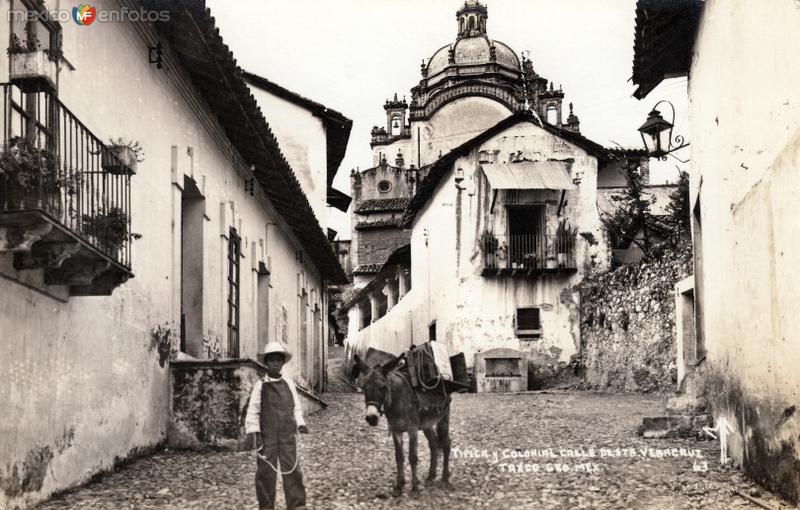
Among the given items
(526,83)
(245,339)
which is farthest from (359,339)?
(245,339)

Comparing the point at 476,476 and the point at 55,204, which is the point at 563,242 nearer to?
the point at 476,476

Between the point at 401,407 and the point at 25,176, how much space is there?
388 centimetres

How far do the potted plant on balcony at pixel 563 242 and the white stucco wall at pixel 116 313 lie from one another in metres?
14.3

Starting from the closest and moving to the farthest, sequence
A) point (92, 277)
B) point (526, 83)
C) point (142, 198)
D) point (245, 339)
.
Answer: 1. point (92, 277)
2. point (142, 198)
3. point (245, 339)
4. point (526, 83)

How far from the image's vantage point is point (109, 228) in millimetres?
9008

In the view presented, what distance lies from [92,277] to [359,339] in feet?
132

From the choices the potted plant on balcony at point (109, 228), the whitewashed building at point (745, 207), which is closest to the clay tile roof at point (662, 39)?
the whitewashed building at point (745, 207)

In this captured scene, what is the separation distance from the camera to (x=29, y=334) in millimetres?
8102

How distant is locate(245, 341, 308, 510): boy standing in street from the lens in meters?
8.06

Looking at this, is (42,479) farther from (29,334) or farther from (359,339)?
(359,339)

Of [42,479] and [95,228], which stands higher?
[95,228]

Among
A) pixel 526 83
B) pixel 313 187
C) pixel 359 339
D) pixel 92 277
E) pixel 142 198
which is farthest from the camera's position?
pixel 526 83

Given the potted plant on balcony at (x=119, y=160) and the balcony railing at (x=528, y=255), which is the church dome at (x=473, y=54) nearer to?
the balcony railing at (x=528, y=255)

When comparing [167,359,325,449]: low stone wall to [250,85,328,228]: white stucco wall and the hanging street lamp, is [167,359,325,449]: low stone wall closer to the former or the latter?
the hanging street lamp
